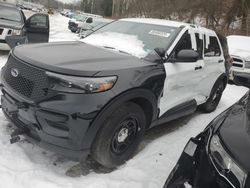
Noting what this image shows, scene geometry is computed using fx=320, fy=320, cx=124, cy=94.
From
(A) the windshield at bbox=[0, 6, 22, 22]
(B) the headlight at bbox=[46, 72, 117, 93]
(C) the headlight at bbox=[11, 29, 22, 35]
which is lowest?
(C) the headlight at bbox=[11, 29, 22, 35]

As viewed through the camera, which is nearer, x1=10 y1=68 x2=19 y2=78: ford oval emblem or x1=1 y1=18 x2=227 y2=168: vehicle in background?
x1=1 y1=18 x2=227 y2=168: vehicle in background

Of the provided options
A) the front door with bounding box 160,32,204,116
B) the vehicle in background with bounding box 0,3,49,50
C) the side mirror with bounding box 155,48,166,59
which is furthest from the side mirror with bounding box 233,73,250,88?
the vehicle in background with bounding box 0,3,49,50

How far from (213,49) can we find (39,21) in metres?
6.28

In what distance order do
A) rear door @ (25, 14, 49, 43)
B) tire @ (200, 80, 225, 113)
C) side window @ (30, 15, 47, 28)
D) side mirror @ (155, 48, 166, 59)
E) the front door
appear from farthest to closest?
side window @ (30, 15, 47, 28) → rear door @ (25, 14, 49, 43) → tire @ (200, 80, 225, 113) → the front door → side mirror @ (155, 48, 166, 59)

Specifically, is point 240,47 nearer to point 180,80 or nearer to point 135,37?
point 180,80

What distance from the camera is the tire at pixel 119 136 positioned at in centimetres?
342

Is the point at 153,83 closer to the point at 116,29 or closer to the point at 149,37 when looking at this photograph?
the point at 149,37

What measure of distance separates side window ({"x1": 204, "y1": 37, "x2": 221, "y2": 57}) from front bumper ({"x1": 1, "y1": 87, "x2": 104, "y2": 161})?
10.2 ft

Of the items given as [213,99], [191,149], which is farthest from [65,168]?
[213,99]

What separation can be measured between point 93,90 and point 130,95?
1.69 ft

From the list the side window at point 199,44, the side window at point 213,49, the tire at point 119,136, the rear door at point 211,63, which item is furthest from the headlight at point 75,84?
the side window at point 213,49

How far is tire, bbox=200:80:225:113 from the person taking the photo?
245 inches

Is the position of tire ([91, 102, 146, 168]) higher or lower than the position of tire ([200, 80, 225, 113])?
higher

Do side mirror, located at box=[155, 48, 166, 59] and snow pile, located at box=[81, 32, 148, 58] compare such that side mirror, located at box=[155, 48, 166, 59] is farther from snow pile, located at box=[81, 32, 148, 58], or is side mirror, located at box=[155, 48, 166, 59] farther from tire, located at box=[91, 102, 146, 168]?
tire, located at box=[91, 102, 146, 168]
